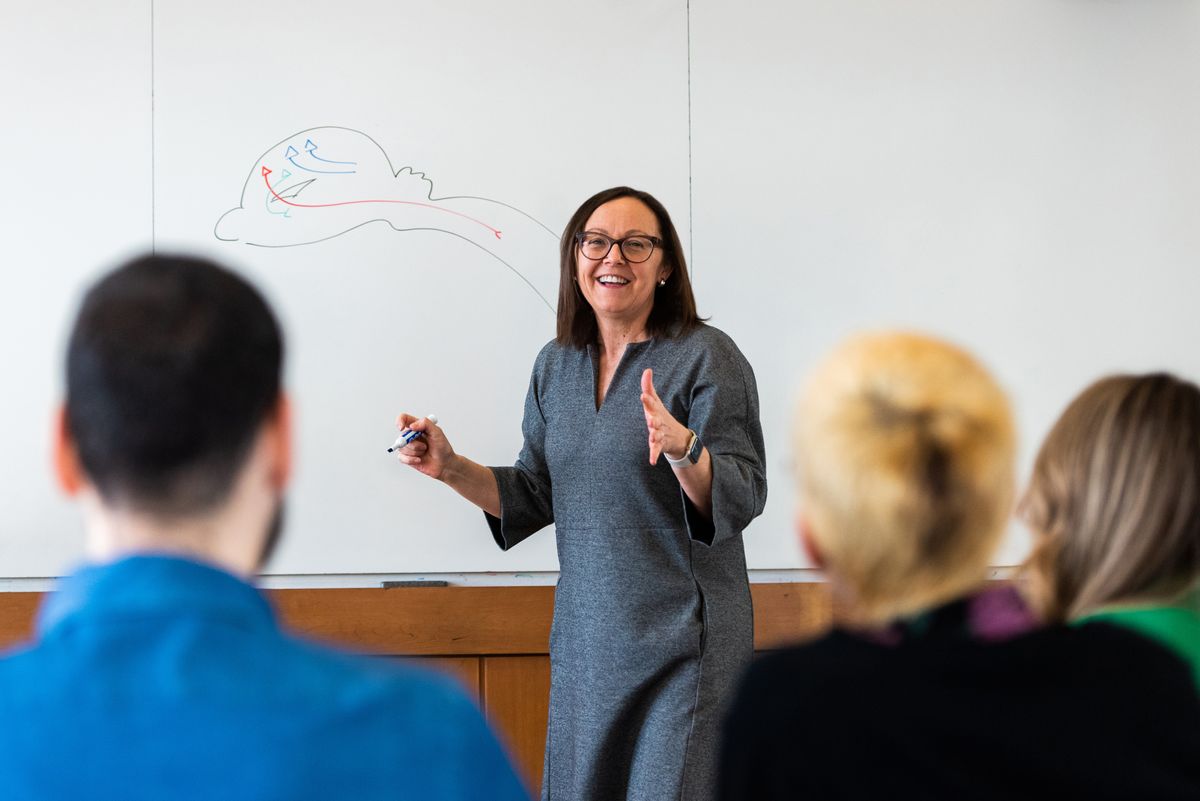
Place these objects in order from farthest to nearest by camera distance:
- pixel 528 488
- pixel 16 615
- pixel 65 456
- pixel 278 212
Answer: pixel 278 212
pixel 16 615
pixel 528 488
pixel 65 456

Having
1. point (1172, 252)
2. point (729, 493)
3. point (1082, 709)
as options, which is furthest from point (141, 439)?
point (1172, 252)

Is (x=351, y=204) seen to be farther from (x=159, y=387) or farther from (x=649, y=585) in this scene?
(x=159, y=387)

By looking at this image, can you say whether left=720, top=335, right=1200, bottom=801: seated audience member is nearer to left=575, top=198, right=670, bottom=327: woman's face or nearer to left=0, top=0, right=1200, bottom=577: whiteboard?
left=575, top=198, right=670, bottom=327: woman's face

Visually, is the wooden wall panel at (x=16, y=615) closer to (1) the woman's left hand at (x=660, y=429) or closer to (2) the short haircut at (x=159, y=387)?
(1) the woman's left hand at (x=660, y=429)

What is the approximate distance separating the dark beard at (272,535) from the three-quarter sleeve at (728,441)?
1198mm

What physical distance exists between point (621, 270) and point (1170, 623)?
49.9 inches

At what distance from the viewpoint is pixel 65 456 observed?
31.0 inches

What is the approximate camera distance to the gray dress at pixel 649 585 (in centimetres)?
202

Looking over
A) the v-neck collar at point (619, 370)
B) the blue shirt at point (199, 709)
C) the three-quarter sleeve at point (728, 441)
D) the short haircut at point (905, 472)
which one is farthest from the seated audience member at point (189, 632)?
the v-neck collar at point (619, 370)

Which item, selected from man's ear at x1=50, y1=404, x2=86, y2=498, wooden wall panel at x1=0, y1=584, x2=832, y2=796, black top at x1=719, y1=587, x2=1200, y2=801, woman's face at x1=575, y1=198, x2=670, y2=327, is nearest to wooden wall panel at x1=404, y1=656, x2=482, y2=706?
wooden wall panel at x1=0, y1=584, x2=832, y2=796

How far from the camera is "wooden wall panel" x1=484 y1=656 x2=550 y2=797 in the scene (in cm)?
279

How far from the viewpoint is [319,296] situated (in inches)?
112

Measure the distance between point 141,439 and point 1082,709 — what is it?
70 cm

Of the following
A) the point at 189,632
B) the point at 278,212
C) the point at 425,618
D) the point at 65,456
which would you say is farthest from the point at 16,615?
the point at 189,632
